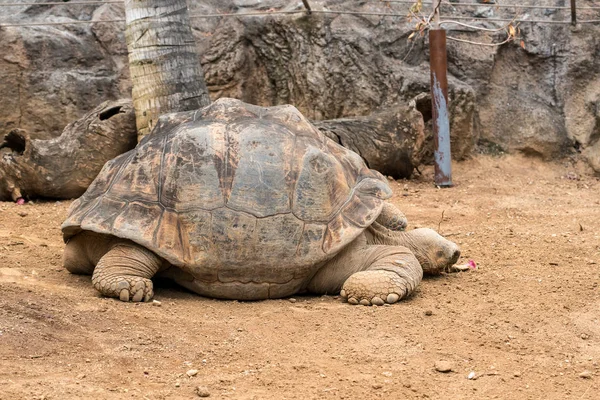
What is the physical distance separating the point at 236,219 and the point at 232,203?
9 cm

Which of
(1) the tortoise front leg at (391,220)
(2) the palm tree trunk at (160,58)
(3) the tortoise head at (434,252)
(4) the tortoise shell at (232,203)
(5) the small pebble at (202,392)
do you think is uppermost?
(2) the palm tree trunk at (160,58)

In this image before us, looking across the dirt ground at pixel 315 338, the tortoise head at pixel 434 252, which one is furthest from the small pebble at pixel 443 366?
the tortoise head at pixel 434 252

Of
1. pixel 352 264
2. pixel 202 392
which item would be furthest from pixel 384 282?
pixel 202 392

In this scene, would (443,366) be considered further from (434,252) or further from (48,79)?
(48,79)

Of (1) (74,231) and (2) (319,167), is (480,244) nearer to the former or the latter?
(2) (319,167)

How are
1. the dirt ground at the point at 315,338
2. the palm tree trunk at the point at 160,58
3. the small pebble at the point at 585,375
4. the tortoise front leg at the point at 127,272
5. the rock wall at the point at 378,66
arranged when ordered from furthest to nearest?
the rock wall at the point at 378,66, the palm tree trunk at the point at 160,58, the tortoise front leg at the point at 127,272, the small pebble at the point at 585,375, the dirt ground at the point at 315,338

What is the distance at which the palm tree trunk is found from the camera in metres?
6.77

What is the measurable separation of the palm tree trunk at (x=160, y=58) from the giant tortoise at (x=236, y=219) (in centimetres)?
179

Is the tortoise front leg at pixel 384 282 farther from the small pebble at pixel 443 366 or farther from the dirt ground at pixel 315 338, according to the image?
the small pebble at pixel 443 366

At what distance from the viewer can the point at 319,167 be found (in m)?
4.95

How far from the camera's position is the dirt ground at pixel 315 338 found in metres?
3.52

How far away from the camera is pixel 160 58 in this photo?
6.84 meters

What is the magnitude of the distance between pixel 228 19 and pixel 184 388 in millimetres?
6491

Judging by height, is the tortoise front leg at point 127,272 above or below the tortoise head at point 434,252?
above
